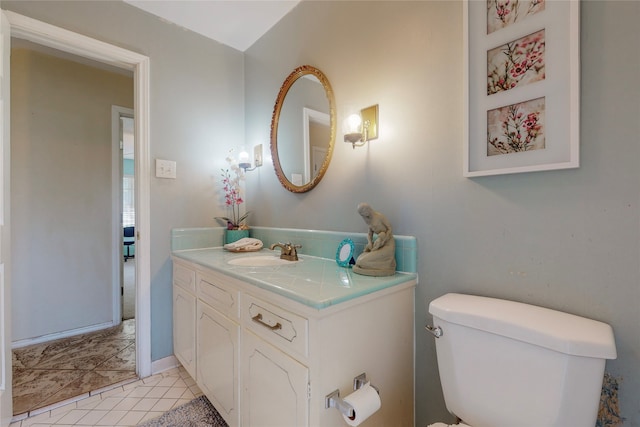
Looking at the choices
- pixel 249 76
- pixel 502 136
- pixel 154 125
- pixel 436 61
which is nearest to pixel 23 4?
pixel 154 125

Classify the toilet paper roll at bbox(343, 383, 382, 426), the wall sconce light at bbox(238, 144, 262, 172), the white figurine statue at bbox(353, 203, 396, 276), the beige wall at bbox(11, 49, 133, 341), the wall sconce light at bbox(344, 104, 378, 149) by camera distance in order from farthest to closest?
the beige wall at bbox(11, 49, 133, 341)
the wall sconce light at bbox(238, 144, 262, 172)
the wall sconce light at bbox(344, 104, 378, 149)
the white figurine statue at bbox(353, 203, 396, 276)
the toilet paper roll at bbox(343, 383, 382, 426)

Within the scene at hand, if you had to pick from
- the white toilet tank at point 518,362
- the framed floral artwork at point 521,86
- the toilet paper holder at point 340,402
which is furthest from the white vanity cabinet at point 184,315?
the framed floral artwork at point 521,86

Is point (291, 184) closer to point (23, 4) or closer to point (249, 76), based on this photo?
point (249, 76)

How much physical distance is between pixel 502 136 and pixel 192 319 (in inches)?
67.5

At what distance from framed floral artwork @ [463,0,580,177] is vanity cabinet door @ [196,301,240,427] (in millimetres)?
1198

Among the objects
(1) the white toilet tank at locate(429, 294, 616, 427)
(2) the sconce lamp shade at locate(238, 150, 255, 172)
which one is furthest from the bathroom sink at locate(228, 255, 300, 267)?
(1) the white toilet tank at locate(429, 294, 616, 427)

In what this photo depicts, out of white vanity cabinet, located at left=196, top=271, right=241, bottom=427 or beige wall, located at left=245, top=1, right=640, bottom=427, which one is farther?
white vanity cabinet, located at left=196, top=271, right=241, bottom=427

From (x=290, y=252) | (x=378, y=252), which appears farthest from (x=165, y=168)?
(x=378, y=252)

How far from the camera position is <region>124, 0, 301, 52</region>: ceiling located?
1735 mm

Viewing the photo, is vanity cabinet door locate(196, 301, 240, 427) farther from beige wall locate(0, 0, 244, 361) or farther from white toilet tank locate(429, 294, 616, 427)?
white toilet tank locate(429, 294, 616, 427)

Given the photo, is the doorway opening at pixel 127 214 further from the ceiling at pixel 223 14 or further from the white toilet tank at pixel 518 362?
the white toilet tank at pixel 518 362

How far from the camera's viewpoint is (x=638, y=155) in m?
0.72

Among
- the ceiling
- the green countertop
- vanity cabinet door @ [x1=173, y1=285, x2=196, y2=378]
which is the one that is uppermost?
the ceiling

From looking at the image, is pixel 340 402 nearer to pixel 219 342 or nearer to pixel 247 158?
pixel 219 342
